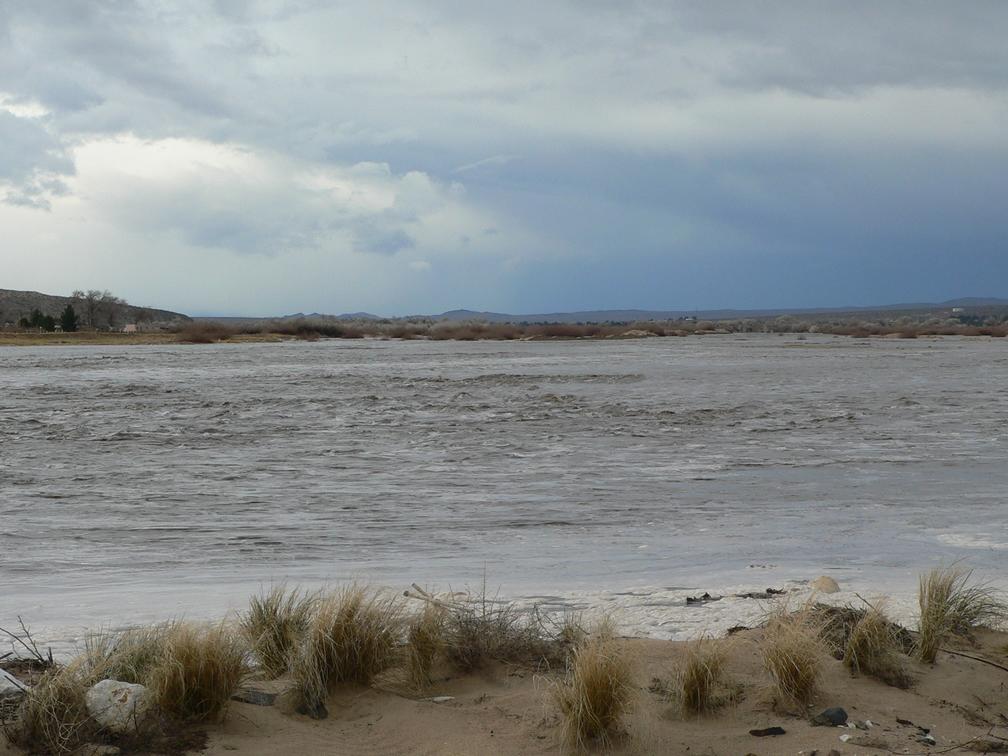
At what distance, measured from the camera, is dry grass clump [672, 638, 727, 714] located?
468cm

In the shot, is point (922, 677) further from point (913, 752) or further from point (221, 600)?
point (221, 600)

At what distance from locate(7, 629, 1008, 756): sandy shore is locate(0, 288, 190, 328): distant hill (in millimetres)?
114460

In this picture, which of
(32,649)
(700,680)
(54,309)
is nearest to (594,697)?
(700,680)

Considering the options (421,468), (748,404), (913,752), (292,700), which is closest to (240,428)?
(421,468)

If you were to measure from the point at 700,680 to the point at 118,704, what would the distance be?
2683mm

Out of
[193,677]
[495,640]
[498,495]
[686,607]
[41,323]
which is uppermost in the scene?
[41,323]

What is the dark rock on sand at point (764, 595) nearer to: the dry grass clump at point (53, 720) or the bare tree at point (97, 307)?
the dry grass clump at point (53, 720)

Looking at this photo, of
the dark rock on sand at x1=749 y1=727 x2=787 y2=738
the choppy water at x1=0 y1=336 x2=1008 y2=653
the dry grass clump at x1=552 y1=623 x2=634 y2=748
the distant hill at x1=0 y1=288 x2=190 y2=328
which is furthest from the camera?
the distant hill at x1=0 y1=288 x2=190 y2=328

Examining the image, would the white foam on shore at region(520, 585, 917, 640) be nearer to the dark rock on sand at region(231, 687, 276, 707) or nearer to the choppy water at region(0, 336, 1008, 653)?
the choppy water at region(0, 336, 1008, 653)

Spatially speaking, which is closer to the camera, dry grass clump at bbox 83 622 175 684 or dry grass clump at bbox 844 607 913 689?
dry grass clump at bbox 83 622 175 684

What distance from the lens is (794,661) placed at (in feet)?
15.6

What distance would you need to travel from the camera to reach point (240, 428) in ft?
62.9

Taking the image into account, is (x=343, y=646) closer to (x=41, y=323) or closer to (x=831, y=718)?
(x=831, y=718)

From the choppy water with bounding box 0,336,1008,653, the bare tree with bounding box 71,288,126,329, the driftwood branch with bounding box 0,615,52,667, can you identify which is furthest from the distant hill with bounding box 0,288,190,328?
the driftwood branch with bounding box 0,615,52,667
